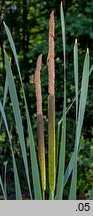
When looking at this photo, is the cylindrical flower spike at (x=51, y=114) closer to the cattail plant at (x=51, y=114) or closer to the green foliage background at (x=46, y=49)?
the cattail plant at (x=51, y=114)

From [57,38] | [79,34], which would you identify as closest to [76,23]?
[79,34]

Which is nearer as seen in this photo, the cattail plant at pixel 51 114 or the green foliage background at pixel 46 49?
the cattail plant at pixel 51 114

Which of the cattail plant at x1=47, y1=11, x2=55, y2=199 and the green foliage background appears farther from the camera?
the green foliage background

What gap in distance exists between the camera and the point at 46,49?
5137mm

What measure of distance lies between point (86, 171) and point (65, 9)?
6.10 ft

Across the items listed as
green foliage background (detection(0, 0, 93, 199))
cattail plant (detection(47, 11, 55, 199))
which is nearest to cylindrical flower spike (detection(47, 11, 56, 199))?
cattail plant (detection(47, 11, 55, 199))

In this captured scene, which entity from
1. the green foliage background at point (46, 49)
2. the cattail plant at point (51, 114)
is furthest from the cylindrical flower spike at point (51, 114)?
the green foliage background at point (46, 49)

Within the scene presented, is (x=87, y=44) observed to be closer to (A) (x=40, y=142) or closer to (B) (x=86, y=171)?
(B) (x=86, y=171)

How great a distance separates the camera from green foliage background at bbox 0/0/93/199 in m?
5.03

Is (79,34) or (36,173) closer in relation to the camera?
(36,173)

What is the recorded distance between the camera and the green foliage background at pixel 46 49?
16.5ft

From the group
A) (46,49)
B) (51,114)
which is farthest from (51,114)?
(46,49)

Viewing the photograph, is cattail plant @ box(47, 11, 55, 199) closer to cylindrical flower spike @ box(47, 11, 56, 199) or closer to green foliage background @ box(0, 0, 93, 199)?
cylindrical flower spike @ box(47, 11, 56, 199)
